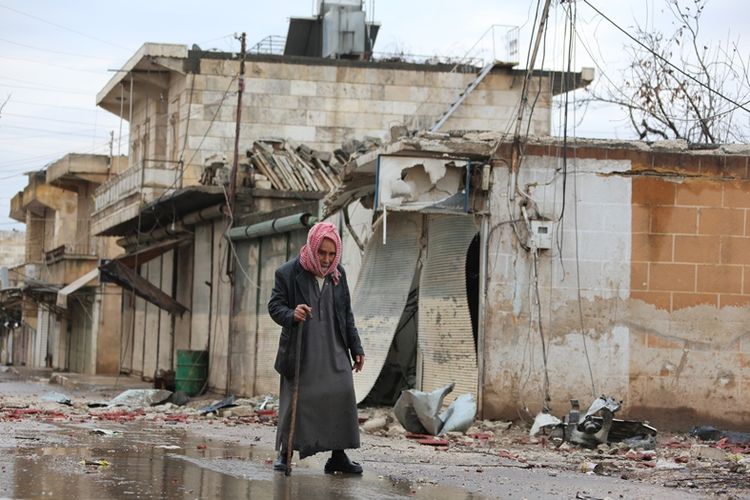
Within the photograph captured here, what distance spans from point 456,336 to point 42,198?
3593cm

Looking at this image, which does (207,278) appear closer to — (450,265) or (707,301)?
(450,265)

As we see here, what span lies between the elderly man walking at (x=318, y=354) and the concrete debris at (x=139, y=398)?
10878mm

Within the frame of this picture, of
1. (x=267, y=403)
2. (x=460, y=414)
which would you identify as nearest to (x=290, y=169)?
(x=267, y=403)

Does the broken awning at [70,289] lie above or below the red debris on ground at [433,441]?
above

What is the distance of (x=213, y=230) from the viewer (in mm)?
25328

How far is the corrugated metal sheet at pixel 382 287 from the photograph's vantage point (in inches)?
620

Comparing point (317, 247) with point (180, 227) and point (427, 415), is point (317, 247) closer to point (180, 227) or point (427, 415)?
point (427, 415)

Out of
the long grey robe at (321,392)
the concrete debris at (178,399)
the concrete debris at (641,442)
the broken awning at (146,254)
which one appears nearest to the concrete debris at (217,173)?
the broken awning at (146,254)

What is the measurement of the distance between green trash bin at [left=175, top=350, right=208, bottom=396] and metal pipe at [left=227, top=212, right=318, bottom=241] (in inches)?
98.9

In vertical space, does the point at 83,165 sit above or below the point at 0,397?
above

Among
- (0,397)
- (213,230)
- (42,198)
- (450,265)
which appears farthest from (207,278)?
(42,198)

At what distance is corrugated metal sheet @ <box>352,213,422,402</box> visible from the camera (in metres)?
15.8

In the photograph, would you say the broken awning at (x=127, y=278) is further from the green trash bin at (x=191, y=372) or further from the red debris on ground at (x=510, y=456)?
the red debris on ground at (x=510, y=456)

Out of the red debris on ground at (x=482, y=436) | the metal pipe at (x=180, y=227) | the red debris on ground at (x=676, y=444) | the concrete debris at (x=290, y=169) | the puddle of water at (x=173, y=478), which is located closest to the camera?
the puddle of water at (x=173, y=478)
